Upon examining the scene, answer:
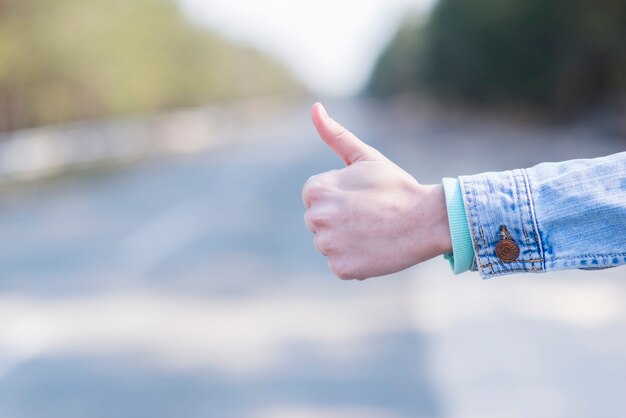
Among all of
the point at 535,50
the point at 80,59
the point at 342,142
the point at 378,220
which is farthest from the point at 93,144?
the point at 378,220

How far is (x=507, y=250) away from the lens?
5.71 ft

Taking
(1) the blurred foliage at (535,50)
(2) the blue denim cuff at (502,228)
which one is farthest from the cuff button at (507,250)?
(1) the blurred foliage at (535,50)

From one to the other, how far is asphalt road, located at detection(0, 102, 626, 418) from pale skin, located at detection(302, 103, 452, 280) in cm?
343

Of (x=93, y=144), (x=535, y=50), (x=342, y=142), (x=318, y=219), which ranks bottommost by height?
(x=318, y=219)

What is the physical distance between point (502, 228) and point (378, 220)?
230mm

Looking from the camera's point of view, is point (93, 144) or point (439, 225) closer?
point (439, 225)

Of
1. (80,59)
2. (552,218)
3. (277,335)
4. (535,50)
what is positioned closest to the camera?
(552,218)

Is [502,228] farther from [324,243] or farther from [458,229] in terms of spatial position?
[324,243]

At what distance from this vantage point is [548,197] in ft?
5.72

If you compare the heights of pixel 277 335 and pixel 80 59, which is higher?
pixel 80 59

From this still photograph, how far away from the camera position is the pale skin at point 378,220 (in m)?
1.76

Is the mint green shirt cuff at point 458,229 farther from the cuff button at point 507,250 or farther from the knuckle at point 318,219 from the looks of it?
the knuckle at point 318,219

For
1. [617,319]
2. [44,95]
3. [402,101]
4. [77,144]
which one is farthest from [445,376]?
[402,101]

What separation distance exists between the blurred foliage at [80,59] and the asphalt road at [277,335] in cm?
1695
